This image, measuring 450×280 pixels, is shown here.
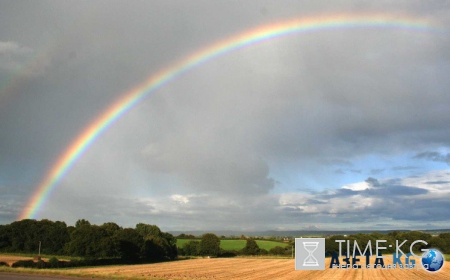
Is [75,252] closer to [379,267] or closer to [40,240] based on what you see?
[40,240]

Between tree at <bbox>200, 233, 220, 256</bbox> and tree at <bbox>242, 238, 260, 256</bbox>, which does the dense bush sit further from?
tree at <bbox>242, 238, 260, 256</bbox>

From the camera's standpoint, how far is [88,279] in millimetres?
55062

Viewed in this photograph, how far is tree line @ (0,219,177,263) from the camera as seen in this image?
100500 millimetres

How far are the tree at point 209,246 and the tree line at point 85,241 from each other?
1519cm

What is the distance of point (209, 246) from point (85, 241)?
213ft

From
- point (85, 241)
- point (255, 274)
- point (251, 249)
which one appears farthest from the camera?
point (251, 249)

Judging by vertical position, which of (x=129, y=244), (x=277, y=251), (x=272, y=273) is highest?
(x=129, y=244)

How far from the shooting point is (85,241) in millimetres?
100875

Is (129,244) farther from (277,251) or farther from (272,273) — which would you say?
(277,251)

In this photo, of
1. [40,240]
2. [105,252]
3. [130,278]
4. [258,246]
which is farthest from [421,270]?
[40,240]

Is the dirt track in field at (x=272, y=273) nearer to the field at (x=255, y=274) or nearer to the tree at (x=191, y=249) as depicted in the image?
the field at (x=255, y=274)

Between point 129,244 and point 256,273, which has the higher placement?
point 129,244

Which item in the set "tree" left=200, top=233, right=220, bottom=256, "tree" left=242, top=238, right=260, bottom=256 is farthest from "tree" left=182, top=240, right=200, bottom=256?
"tree" left=242, top=238, right=260, bottom=256

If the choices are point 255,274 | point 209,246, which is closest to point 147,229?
point 209,246
